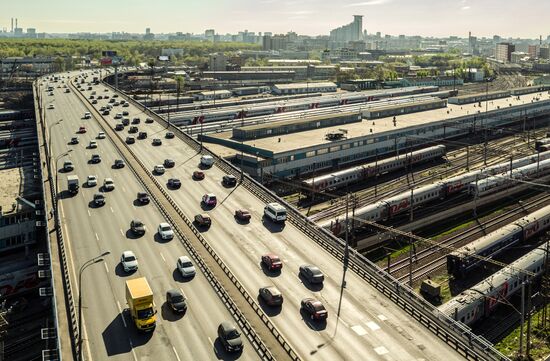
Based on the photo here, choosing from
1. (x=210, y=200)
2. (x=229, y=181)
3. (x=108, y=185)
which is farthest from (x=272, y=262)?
(x=108, y=185)

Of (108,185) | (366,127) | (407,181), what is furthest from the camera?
(366,127)

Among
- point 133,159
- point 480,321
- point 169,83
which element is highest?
point 169,83

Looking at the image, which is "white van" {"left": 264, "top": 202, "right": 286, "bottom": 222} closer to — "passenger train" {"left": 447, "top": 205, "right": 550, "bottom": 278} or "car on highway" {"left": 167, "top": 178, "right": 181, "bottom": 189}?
"car on highway" {"left": 167, "top": 178, "right": 181, "bottom": 189}

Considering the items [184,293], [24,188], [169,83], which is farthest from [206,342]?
[169,83]

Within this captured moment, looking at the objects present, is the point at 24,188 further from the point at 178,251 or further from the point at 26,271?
the point at 178,251

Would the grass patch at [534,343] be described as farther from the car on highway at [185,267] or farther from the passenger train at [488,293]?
the car on highway at [185,267]

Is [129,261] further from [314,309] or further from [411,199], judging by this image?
[411,199]

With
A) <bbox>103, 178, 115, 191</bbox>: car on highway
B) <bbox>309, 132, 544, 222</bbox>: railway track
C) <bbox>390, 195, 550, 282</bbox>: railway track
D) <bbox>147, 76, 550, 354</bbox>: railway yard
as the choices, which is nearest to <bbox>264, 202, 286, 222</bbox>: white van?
<bbox>147, 76, 550, 354</bbox>: railway yard
